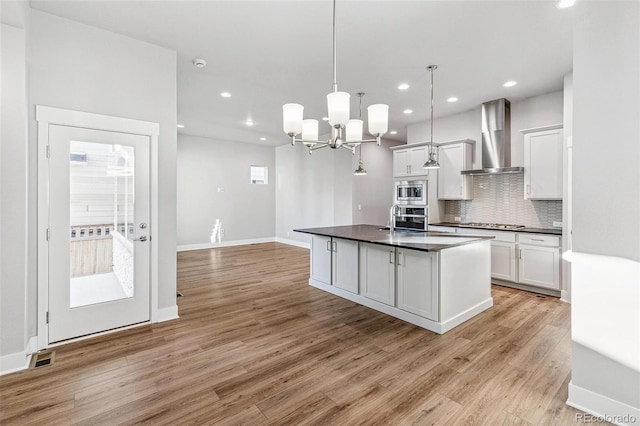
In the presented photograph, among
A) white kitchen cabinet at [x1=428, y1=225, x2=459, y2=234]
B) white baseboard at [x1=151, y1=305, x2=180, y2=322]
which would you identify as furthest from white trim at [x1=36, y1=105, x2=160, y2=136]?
white kitchen cabinet at [x1=428, y1=225, x2=459, y2=234]

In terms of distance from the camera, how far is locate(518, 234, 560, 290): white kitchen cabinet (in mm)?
4242

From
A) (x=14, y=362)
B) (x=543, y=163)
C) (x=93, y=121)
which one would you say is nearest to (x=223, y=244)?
(x=93, y=121)

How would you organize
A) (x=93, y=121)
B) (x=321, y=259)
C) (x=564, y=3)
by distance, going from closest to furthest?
(x=564, y=3) → (x=93, y=121) → (x=321, y=259)

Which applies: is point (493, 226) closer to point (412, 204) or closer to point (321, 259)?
point (412, 204)

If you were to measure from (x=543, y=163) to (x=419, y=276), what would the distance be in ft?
9.77

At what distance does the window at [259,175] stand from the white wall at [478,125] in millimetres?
4599

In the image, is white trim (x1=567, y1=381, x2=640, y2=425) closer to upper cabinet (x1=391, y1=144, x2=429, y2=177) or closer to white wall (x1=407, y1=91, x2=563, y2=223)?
white wall (x1=407, y1=91, x2=563, y2=223)

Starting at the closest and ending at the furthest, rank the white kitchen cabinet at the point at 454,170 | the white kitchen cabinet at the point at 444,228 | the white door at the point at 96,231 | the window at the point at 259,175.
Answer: the white door at the point at 96,231 → the white kitchen cabinet at the point at 444,228 → the white kitchen cabinet at the point at 454,170 → the window at the point at 259,175

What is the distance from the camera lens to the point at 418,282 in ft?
10.9

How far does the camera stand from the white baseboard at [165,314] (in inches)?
134

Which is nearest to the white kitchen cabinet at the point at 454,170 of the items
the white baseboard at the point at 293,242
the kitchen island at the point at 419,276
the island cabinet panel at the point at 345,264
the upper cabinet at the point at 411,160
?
the upper cabinet at the point at 411,160

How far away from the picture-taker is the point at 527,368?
8.11ft

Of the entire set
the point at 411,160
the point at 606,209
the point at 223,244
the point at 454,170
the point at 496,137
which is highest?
the point at 496,137

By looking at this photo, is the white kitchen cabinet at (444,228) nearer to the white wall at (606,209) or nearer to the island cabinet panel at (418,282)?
the island cabinet panel at (418,282)
